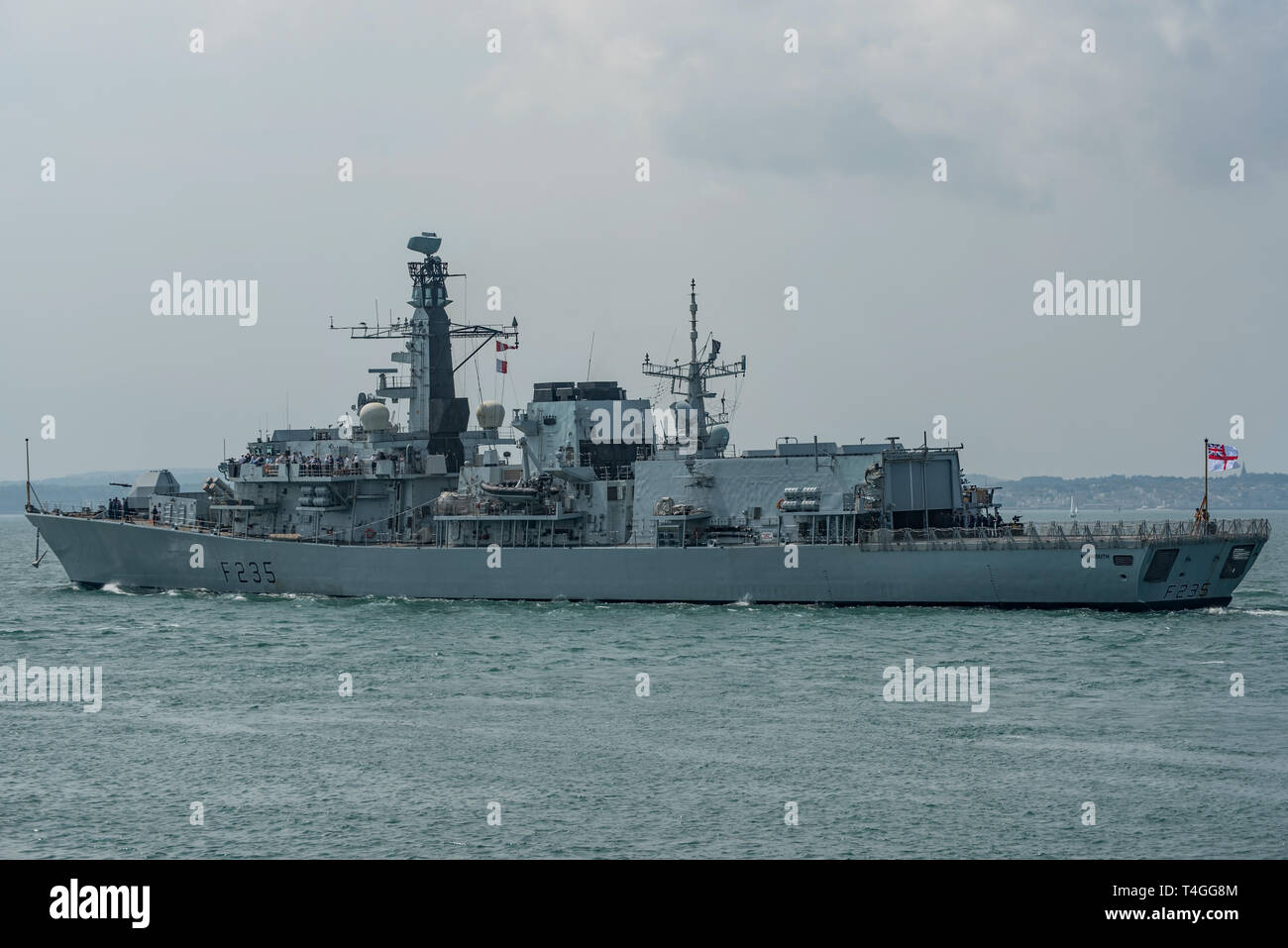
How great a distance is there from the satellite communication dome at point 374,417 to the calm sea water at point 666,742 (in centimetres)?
1284

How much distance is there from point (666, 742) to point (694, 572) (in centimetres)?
1749

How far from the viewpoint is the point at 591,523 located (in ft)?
141

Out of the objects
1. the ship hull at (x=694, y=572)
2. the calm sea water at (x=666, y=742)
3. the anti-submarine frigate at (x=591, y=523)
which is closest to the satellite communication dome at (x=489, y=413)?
the anti-submarine frigate at (x=591, y=523)

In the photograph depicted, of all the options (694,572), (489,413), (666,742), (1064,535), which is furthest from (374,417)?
(666,742)

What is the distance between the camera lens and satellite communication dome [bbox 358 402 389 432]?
48438 mm

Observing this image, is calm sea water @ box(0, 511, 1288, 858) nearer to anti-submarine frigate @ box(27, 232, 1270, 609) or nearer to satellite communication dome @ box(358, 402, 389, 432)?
anti-submarine frigate @ box(27, 232, 1270, 609)

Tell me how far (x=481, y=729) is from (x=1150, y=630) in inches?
738

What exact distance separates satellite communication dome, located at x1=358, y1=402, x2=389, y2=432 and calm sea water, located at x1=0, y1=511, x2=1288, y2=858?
1284 centimetres

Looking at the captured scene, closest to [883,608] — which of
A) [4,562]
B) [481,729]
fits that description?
[481,729]

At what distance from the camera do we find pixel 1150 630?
33.5m

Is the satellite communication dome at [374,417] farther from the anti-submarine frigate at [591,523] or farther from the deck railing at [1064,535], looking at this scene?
the deck railing at [1064,535]
